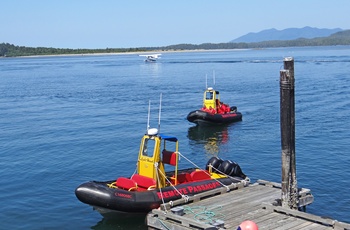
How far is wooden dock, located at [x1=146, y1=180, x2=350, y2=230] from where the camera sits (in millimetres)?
12469

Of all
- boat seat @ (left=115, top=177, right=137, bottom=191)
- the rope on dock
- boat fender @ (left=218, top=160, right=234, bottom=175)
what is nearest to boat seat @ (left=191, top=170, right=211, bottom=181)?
boat fender @ (left=218, top=160, right=234, bottom=175)

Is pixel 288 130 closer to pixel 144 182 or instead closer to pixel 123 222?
pixel 144 182

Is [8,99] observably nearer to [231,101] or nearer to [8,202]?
[231,101]

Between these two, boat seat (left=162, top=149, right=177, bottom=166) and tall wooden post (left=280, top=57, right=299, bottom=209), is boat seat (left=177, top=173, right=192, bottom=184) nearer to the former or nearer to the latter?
boat seat (left=162, top=149, right=177, bottom=166)

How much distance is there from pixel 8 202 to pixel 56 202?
5.69ft

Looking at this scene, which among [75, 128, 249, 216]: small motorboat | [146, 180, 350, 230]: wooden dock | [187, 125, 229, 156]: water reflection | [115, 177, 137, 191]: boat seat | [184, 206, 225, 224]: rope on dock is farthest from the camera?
[187, 125, 229, 156]: water reflection

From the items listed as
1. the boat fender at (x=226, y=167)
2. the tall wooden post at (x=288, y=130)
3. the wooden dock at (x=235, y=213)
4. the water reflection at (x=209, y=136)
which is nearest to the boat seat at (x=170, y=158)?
the wooden dock at (x=235, y=213)

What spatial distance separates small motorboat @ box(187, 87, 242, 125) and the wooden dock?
16.3 metres

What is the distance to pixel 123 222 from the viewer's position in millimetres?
15188

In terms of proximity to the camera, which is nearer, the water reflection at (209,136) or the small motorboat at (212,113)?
the water reflection at (209,136)

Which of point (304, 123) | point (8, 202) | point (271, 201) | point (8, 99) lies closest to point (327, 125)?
point (304, 123)

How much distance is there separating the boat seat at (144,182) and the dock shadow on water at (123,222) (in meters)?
0.83

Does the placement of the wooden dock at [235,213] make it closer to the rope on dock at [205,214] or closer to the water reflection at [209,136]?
the rope on dock at [205,214]

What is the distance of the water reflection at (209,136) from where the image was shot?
2728 cm
